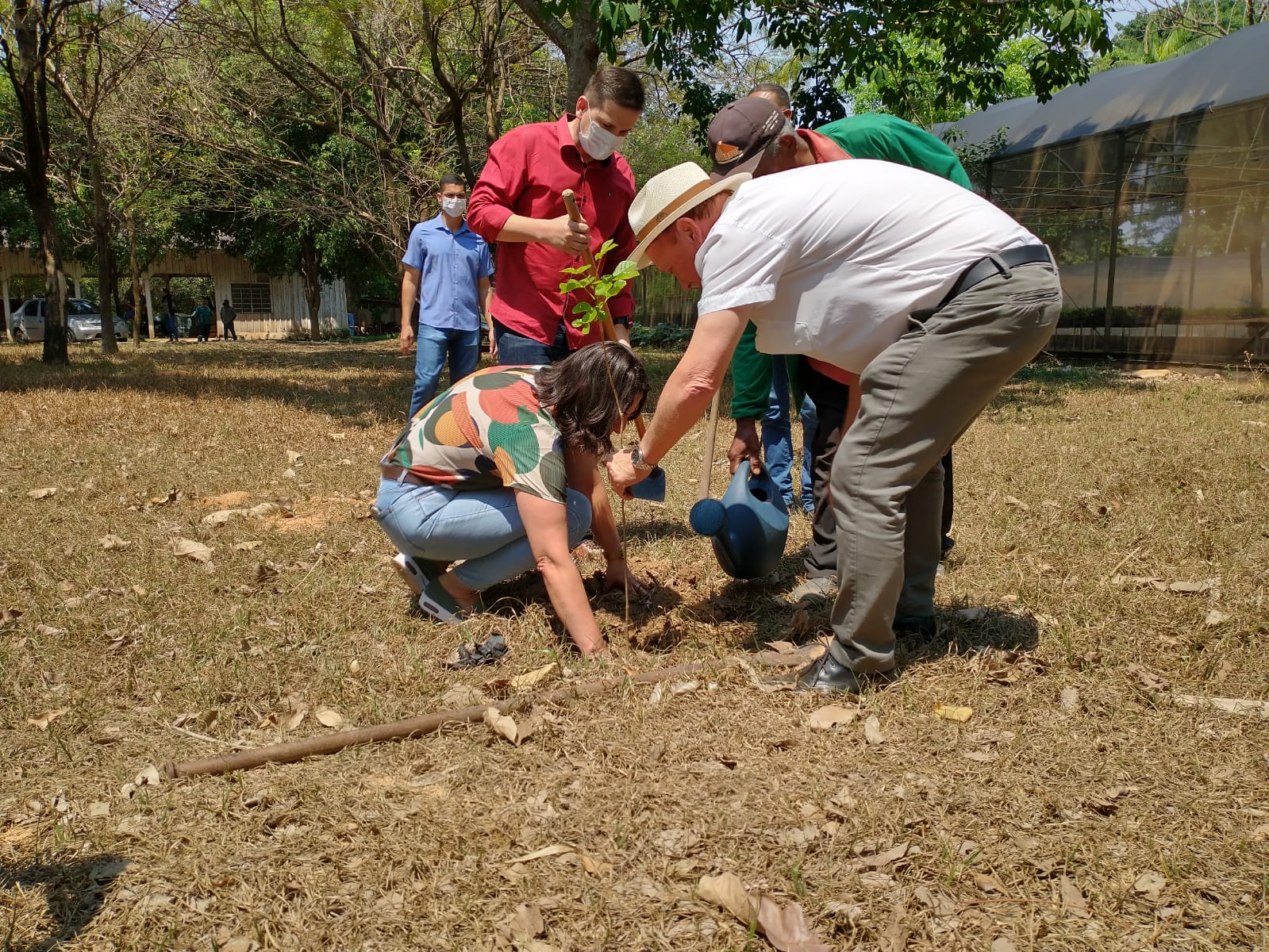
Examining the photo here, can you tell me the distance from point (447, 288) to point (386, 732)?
15.7ft

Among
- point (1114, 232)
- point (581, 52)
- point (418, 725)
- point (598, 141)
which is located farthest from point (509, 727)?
point (1114, 232)

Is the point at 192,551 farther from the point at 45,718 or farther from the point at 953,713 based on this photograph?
the point at 953,713

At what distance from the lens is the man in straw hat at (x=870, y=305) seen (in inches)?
107

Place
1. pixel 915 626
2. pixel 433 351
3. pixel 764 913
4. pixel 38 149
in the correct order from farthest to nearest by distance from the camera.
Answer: pixel 38 149 → pixel 433 351 → pixel 915 626 → pixel 764 913

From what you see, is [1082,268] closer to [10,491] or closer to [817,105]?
[817,105]

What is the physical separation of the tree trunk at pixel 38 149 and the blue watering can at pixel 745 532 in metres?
14.4

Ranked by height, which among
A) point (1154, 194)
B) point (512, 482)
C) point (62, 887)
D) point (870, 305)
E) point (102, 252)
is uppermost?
point (1154, 194)

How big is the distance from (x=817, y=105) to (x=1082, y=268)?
714 cm

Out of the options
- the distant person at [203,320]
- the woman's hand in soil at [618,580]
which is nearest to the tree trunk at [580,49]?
the woman's hand in soil at [618,580]

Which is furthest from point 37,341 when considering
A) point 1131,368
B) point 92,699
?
point 92,699

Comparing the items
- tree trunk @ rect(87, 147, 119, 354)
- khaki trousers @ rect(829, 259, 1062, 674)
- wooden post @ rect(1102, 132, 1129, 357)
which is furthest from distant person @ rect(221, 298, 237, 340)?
khaki trousers @ rect(829, 259, 1062, 674)

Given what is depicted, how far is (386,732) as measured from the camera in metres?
2.90

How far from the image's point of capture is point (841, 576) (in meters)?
2.92

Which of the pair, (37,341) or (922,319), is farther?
(37,341)
